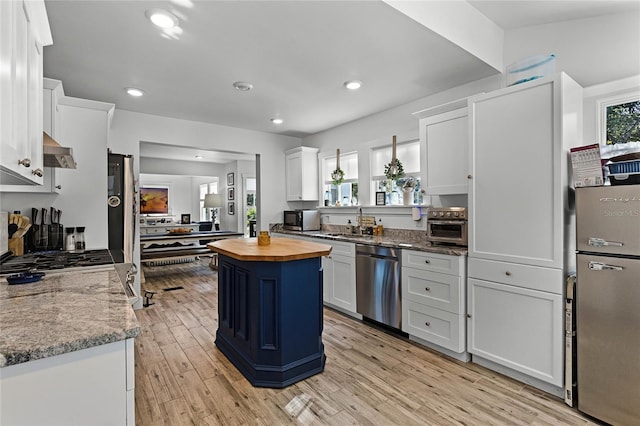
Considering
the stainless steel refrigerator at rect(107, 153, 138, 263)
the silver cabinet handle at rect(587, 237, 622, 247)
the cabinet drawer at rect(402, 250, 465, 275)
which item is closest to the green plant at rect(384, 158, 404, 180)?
the cabinet drawer at rect(402, 250, 465, 275)

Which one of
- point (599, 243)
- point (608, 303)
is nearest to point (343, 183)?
point (599, 243)

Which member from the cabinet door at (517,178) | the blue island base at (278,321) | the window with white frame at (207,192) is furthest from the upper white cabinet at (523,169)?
the window with white frame at (207,192)

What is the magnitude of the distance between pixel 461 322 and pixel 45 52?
3.97 meters

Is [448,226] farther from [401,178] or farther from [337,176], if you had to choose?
[337,176]

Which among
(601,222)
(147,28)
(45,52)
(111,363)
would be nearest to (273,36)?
(147,28)

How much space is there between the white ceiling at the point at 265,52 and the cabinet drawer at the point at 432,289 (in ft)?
6.07

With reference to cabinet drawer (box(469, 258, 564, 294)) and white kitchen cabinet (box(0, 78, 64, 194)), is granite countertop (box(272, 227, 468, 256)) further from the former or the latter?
white kitchen cabinet (box(0, 78, 64, 194))

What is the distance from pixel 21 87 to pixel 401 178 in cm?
341

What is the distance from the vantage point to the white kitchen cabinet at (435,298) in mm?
2625

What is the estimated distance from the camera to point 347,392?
2.22m

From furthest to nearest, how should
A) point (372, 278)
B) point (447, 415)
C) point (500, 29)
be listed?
point (372, 278) → point (500, 29) → point (447, 415)

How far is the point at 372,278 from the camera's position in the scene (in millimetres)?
3348

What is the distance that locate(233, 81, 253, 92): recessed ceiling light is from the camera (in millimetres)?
3229

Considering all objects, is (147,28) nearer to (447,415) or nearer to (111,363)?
(111,363)
